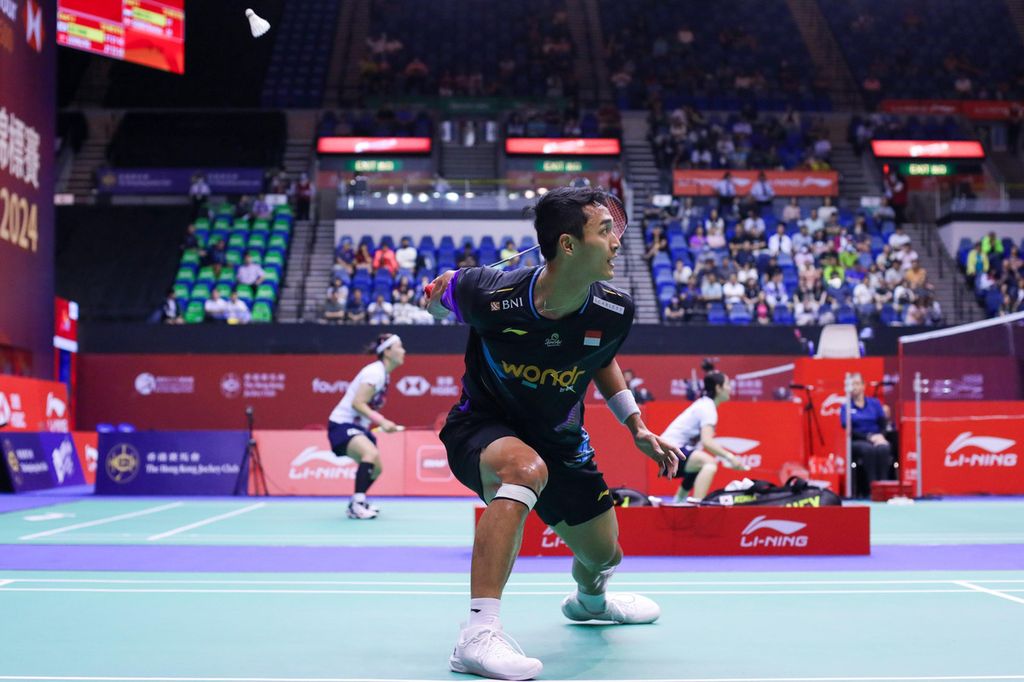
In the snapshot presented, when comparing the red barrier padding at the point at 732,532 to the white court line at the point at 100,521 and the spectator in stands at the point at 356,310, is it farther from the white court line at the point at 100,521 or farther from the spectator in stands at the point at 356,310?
the spectator in stands at the point at 356,310

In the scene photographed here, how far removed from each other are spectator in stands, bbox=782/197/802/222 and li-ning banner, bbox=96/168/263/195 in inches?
513

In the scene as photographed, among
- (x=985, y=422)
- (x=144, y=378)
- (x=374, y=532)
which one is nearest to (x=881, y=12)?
(x=985, y=422)

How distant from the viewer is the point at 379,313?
68.0ft

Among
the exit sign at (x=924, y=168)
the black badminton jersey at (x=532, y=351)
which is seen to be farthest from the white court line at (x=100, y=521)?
the exit sign at (x=924, y=168)

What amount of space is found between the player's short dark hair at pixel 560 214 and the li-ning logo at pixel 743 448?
1127cm

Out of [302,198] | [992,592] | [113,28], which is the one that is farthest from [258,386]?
[992,592]

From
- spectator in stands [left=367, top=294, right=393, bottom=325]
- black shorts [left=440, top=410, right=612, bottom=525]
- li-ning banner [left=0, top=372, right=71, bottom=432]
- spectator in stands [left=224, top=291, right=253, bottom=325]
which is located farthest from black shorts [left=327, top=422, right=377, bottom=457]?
spectator in stands [left=224, top=291, right=253, bottom=325]

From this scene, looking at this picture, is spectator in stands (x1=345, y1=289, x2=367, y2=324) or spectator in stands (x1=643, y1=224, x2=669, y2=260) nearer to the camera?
spectator in stands (x1=345, y1=289, x2=367, y2=324)

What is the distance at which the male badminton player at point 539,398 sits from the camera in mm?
3752

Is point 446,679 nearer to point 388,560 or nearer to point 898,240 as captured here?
point 388,560

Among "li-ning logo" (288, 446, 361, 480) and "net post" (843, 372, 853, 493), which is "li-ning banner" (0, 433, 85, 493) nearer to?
"li-ning logo" (288, 446, 361, 480)

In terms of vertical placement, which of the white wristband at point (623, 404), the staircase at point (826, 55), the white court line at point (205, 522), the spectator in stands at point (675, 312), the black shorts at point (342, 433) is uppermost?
the staircase at point (826, 55)

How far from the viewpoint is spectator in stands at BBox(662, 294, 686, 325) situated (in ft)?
69.0

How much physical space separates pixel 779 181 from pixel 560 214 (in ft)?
79.5
